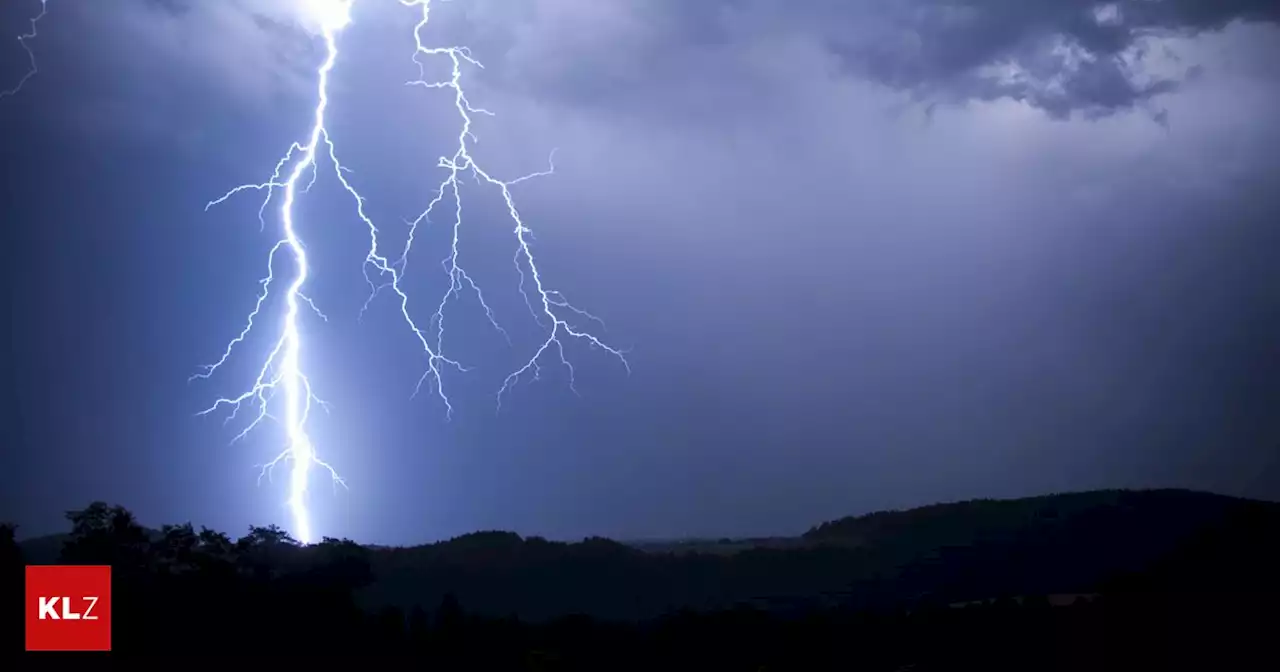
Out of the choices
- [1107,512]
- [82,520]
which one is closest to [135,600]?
[82,520]

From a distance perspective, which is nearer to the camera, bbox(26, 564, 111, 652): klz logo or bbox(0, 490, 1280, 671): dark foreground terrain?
bbox(26, 564, 111, 652): klz logo

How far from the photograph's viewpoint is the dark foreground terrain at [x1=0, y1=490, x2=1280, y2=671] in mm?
8664

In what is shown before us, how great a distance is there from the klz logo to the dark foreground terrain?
18cm

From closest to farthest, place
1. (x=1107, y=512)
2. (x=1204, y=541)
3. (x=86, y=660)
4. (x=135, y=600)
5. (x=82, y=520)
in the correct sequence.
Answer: (x=86, y=660) → (x=135, y=600) → (x=82, y=520) → (x=1204, y=541) → (x=1107, y=512)

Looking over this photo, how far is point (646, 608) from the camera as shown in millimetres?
16172

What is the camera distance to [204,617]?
8680mm

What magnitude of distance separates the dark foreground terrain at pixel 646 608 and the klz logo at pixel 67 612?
176 mm

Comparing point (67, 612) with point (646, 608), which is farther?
point (646, 608)

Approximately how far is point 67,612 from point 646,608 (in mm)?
10341

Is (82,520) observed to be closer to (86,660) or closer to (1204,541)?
(86,660)

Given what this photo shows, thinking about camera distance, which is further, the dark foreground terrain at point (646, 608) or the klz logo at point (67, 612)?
the dark foreground terrain at point (646, 608)

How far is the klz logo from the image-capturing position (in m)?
7.45

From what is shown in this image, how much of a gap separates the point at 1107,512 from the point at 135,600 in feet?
55.0

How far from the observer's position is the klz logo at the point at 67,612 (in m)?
7.45
